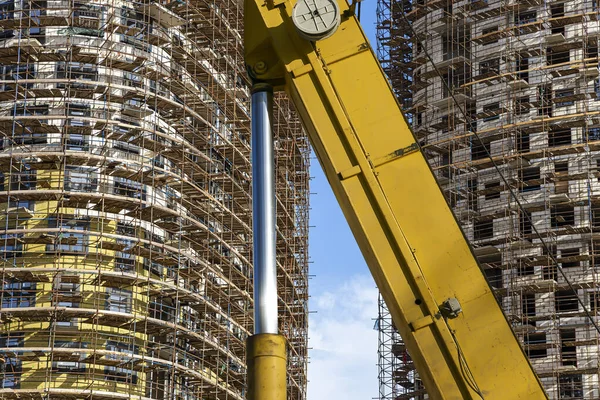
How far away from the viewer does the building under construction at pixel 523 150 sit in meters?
53.8

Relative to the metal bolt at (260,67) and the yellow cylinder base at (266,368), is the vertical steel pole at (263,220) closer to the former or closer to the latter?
the yellow cylinder base at (266,368)

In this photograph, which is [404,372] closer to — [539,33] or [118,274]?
[539,33]

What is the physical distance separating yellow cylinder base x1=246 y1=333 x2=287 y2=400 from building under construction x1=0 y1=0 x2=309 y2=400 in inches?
953

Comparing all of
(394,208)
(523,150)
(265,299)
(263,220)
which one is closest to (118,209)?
(523,150)

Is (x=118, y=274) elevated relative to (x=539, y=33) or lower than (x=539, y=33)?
lower

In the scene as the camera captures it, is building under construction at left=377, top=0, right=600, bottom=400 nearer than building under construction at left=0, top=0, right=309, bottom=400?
No

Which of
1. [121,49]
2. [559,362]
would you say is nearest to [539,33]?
[559,362]

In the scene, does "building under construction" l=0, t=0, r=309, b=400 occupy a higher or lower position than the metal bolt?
higher

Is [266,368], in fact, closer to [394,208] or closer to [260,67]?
[394,208]

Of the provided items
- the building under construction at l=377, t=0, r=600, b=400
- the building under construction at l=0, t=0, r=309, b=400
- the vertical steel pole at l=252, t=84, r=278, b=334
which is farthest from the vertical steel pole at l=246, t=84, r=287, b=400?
the building under construction at l=377, t=0, r=600, b=400

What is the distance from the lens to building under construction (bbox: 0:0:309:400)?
1535 inches

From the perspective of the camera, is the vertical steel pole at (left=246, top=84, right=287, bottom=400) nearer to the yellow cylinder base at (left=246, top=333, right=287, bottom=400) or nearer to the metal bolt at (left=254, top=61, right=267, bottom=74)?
the yellow cylinder base at (left=246, top=333, right=287, bottom=400)

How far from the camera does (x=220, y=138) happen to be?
46.5m

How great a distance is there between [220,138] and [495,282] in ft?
54.8
